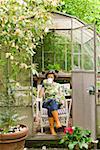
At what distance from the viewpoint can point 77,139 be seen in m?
4.70

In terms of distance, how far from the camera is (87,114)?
5.05 m

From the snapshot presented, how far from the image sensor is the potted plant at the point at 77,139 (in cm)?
462

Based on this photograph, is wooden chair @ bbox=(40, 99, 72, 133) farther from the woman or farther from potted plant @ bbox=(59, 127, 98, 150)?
potted plant @ bbox=(59, 127, 98, 150)

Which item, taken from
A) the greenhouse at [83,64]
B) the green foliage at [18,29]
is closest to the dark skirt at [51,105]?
the greenhouse at [83,64]

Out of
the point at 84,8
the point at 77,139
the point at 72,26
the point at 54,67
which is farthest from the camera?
the point at 84,8

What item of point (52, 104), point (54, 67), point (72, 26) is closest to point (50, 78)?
point (52, 104)

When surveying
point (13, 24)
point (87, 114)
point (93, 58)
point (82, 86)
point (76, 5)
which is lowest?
point (87, 114)

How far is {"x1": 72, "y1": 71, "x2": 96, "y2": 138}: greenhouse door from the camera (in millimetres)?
4996

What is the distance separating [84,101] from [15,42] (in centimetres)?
162

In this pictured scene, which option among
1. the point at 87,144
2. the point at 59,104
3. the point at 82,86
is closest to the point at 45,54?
the point at 59,104

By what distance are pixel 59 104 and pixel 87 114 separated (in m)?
0.88

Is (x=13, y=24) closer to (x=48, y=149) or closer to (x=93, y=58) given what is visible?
(x=93, y=58)

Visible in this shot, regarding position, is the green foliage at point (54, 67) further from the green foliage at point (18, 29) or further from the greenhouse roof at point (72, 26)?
the green foliage at point (18, 29)

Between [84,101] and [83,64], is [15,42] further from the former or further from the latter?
[84,101]
